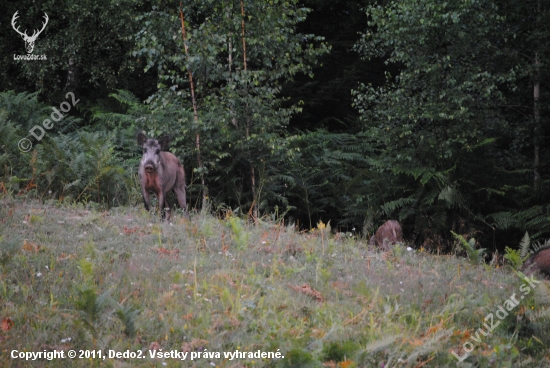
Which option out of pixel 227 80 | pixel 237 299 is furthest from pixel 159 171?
pixel 227 80

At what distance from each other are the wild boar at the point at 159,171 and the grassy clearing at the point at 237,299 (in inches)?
34.3

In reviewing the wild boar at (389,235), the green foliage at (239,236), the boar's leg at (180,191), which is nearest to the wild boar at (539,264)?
the wild boar at (389,235)

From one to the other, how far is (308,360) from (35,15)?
16900 mm

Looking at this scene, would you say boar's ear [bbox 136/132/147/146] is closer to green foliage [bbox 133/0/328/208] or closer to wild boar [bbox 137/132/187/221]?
wild boar [bbox 137/132/187/221]

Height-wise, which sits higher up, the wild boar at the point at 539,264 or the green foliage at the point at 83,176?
the green foliage at the point at 83,176

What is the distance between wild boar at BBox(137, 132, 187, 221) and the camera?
8648mm

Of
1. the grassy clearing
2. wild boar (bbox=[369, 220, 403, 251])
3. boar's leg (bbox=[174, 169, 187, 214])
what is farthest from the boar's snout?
wild boar (bbox=[369, 220, 403, 251])

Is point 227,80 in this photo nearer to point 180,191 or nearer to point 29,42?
point 180,191

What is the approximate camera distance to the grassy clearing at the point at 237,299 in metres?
4.85

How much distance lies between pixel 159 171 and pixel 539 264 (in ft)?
17.5

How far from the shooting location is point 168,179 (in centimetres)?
928

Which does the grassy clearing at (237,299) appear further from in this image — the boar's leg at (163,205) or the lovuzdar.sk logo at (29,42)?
the lovuzdar.sk logo at (29,42)

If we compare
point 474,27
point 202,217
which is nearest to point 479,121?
point 474,27

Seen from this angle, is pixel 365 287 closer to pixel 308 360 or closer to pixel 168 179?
pixel 308 360
